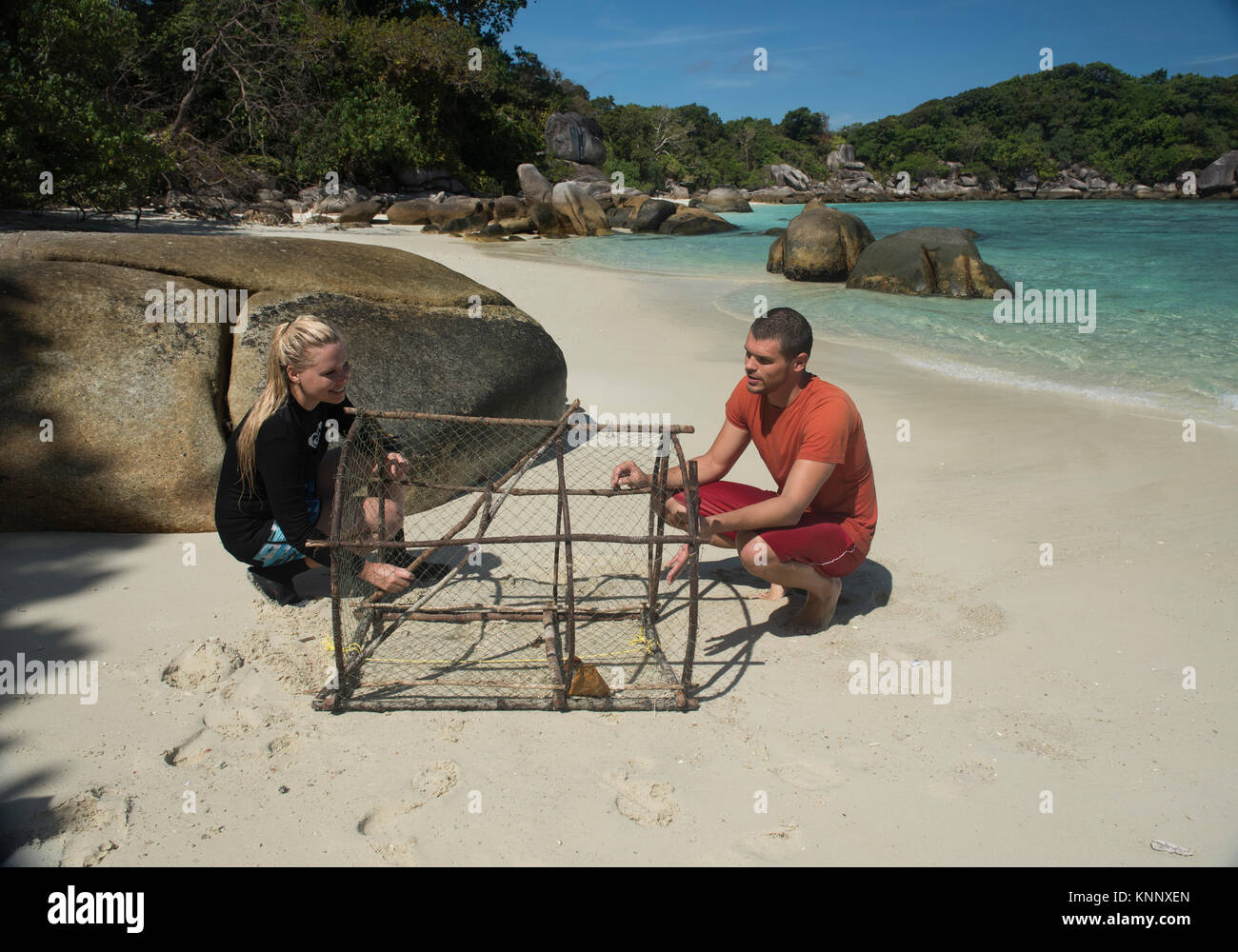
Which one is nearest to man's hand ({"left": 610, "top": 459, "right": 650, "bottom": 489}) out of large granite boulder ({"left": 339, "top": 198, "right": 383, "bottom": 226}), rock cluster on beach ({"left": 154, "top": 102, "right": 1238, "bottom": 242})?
rock cluster on beach ({"left": 154, "top": 102, "right": 1238, "bottom": 242})

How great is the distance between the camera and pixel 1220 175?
172 feet

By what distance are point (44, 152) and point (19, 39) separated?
1.34 m

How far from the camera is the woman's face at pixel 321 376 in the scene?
3059mm

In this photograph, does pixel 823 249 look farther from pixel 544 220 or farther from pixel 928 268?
pixel 544 220

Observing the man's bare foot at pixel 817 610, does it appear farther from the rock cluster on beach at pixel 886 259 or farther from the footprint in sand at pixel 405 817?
the rock cluster on beach at pixel 886 259

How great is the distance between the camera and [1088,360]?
9188 mm

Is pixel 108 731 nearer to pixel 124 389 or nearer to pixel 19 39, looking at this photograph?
pixel 124 389

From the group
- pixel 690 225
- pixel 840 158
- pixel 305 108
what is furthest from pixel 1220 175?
pixel 305 108

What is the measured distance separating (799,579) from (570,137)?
36.7 metres

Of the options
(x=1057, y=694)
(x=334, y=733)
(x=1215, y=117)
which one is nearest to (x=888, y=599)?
(x=1057, y=694)

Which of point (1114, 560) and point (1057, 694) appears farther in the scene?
point (1114, 560)

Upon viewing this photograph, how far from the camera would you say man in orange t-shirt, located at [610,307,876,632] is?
309 cm

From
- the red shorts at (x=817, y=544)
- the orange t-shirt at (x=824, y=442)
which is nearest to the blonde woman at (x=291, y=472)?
the red shorts at (x=817, y=544)

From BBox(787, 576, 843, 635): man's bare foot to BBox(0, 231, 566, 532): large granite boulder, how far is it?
7.15 ft
